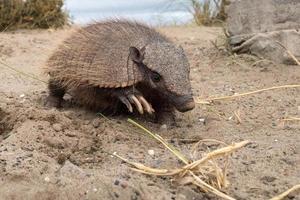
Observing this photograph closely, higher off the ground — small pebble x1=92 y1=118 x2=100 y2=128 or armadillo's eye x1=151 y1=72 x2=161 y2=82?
armadillo's eye x1=151 y1=72 x2=161 y2=82

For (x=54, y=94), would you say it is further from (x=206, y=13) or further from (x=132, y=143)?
(x=206, y=13)

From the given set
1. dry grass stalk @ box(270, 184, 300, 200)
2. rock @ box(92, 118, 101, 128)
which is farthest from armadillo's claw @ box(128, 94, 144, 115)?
dry grass stalk @ box(270, 184, 300, 200)

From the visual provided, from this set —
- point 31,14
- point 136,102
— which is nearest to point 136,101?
point 136,102

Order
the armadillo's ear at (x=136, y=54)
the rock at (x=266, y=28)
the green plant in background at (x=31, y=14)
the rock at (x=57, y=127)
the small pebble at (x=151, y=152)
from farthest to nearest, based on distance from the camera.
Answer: the green plant in background at (x=31, y=14) < the rock at (x=266, y=28) < the armadillo's ear at (x=136, y=54) < the rock at (x=57, y=127) < the small pebble at (x=151, y=152)

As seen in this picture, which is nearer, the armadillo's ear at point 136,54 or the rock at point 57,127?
the rock at point 57,127

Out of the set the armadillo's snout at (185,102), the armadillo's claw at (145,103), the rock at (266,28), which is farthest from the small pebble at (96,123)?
the rock at (266,28)

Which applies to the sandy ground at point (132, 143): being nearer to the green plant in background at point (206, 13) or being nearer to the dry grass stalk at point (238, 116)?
the dry grass stalk at point (238, 116)

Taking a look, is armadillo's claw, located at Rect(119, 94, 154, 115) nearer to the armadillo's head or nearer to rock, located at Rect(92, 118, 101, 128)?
the armadillo's head

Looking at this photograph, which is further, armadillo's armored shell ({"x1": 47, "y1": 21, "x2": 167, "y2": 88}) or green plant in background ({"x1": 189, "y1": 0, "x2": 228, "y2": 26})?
green plant in background ({"x1": 189, "y1": 0, "x2": 228, "y2": 26})
